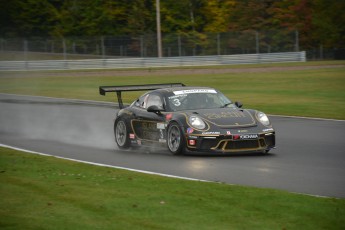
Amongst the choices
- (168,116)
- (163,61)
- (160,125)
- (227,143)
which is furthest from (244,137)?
(163,61)

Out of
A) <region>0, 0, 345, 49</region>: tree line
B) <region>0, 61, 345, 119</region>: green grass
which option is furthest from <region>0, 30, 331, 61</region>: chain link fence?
<region>0, 0, 345, 49</region>: tree line

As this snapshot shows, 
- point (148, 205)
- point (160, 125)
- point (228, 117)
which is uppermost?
point (228, 117)

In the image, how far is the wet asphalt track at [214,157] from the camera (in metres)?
10.7

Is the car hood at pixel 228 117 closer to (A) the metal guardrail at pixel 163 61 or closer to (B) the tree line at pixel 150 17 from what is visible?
(A) the metal guardrail at pixel 163 61

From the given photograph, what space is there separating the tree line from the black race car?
160 ft

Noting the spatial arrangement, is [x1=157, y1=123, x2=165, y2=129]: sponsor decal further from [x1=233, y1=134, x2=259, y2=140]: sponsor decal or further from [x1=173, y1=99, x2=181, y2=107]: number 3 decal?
[x1=233, y1=134, x2=259, y2=140]: sponsor decal

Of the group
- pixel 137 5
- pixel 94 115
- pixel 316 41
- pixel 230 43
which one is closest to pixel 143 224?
pixel 94 115

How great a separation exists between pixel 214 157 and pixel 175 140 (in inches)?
34.6

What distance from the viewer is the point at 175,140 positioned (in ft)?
45.4

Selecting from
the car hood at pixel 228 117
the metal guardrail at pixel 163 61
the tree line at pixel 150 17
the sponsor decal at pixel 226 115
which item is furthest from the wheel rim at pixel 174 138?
the tree line at pixel 150 17

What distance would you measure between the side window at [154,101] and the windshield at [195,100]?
0.62 ft

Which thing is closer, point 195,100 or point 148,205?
point 148,205

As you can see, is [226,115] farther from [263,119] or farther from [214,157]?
[214,157]

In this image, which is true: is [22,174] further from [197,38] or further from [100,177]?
[197,38]
